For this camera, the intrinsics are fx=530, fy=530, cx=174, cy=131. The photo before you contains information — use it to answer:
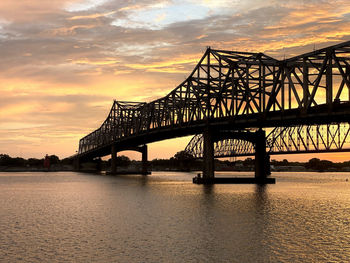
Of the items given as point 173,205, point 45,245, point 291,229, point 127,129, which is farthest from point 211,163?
point 127,129

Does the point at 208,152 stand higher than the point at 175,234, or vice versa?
the point at 208,152

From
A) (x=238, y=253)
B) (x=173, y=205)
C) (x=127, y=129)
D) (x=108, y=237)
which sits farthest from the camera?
(x=127, y=129)

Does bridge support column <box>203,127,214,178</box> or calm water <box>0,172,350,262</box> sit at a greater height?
bridge support column <box>203,127,214,178</box>

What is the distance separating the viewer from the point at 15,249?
26.6 meters

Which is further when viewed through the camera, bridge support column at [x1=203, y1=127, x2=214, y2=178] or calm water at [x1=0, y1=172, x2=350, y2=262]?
bridge support column at [x1=203, y1=127, x2=214, y2=178]

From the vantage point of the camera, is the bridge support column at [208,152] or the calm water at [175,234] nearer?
the calm water at [175,234]

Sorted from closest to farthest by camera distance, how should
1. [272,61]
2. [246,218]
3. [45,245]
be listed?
[45,245]
[246,218]
[272,61]

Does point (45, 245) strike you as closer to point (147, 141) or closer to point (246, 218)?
point (246, 218)

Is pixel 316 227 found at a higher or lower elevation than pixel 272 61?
lower

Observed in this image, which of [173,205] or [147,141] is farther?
[147,141]

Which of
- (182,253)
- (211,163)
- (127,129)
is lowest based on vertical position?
(182,253)

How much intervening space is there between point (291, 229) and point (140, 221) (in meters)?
10.6

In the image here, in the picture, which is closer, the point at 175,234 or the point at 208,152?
the point at 175,234

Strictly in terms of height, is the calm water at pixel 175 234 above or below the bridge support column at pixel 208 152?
below
